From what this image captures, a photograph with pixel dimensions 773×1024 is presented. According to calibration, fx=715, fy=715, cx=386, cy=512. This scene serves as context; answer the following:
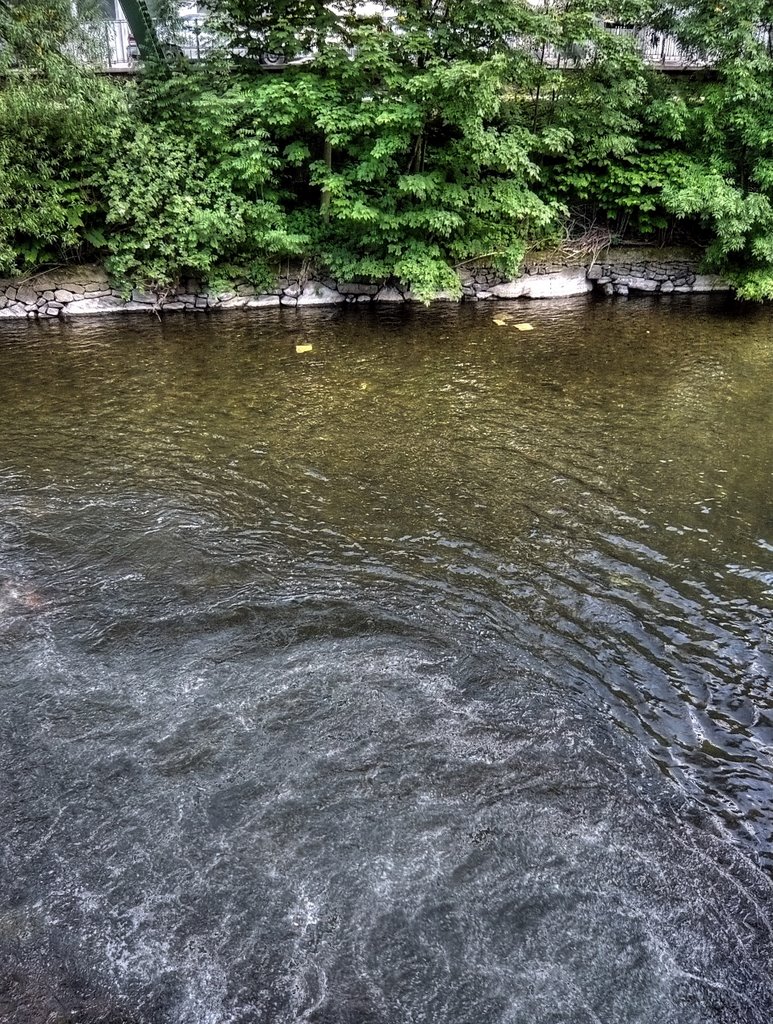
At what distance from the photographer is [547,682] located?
15.7ft

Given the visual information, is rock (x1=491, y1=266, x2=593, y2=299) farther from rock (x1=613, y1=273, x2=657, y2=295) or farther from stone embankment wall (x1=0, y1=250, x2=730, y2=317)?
rock (x1=613, y1=273, x2=657, y2=295)

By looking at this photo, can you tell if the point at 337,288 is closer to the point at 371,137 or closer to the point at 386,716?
the point at 371,137

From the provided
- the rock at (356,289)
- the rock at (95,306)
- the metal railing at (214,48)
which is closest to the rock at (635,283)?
the metal railing at (214,48)

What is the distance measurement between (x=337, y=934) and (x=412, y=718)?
1.39 metres

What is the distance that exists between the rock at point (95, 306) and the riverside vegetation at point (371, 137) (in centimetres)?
54

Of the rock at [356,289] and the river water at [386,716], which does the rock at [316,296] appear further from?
the river water at [386,716]

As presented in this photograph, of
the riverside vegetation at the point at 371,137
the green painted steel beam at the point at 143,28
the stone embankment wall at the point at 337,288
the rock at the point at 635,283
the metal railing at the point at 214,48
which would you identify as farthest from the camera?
the rock at the point at 635,283

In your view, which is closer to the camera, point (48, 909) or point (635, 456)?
point (48, 909)

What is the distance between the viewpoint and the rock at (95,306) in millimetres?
13125

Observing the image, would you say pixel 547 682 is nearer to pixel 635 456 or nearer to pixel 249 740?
pixel 249 740

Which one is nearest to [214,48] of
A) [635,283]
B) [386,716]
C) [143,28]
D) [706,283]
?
[143,28]

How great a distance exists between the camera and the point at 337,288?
555 inches

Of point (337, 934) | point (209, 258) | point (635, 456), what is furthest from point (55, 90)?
point (337, 934)

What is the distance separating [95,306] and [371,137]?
587 centimetres
